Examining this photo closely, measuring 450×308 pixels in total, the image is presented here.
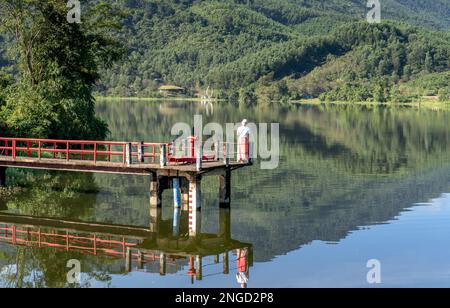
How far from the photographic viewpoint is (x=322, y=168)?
183 feet

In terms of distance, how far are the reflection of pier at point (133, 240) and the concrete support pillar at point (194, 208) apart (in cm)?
45

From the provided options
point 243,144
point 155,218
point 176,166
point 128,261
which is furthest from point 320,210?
point 128,261

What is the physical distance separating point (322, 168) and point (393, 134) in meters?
34.0

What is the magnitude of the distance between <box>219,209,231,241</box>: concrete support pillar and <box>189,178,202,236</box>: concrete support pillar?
3.27 ft

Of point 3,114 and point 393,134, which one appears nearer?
point 3,114

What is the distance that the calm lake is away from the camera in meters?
26.9

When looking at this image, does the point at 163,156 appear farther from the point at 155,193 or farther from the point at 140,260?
the point at 140,260

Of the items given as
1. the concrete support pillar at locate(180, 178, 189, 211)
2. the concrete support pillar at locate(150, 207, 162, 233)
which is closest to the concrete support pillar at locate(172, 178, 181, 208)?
the concrete support pillar at locate(180, 178, 189, 211)

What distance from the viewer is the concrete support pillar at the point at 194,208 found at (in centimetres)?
3297

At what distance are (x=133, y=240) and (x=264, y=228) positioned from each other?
19.3ft

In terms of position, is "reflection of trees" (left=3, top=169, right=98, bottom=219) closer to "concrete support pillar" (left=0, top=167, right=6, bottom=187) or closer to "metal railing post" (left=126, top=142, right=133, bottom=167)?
"concrete support pillar" (left=0, top=167, right=6, bottom=187)

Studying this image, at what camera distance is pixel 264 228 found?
1346 inches
